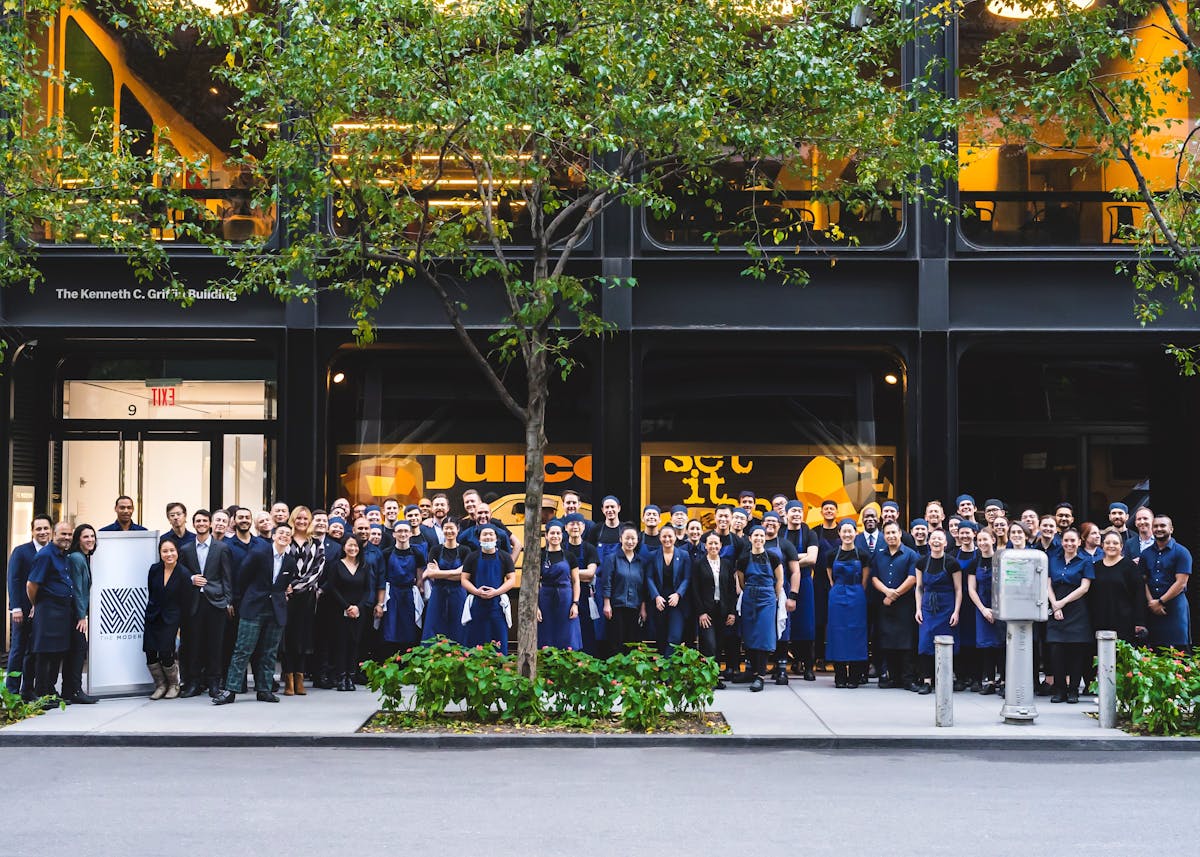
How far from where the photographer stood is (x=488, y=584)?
15.2 metres

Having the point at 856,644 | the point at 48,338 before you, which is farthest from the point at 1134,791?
the point at 48,338

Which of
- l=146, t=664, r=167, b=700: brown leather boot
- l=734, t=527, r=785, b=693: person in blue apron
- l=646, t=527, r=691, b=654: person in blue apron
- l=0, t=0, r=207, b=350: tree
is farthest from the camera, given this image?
l=646, t=527, r=691, b=654: person in blue apron

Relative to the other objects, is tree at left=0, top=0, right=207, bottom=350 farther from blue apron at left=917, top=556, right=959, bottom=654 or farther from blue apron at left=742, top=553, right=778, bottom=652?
blue apron at left=917, top=556, right=959, bottom=654

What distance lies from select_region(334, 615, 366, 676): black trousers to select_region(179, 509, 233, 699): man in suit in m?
1.19

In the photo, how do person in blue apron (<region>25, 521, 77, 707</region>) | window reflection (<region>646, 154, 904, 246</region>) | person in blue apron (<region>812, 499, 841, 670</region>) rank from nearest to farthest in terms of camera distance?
person in blue apron (<region>25, 521, 77, 707</region>) < person in blue apron (<region>812, 499, 841, 670</region>) < window reflection (<region>646, 154, 904, 246</region>)

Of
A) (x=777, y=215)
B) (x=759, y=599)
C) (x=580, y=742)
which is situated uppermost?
(x=777, y=215)

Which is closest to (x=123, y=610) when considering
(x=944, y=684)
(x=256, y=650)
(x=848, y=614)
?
(x=256, y=650)

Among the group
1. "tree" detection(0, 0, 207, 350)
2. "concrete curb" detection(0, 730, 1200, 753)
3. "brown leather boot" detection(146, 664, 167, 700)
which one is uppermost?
"tree" detection(0, 0, 207, 350)

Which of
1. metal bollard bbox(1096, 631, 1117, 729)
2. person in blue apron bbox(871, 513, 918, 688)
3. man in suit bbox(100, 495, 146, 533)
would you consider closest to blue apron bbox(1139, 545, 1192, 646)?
metal bollard bbox(1096, 631, 1117, 729)

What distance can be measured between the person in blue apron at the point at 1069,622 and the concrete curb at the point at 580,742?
2753mm

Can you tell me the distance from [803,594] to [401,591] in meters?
4.55

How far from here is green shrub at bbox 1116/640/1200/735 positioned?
12141 millimetres

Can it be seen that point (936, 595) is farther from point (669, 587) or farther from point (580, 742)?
point (580, 742)

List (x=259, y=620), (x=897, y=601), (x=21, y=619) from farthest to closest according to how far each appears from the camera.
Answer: (x=897, y=601), (x=259, y=620), (x=21, y=619)
